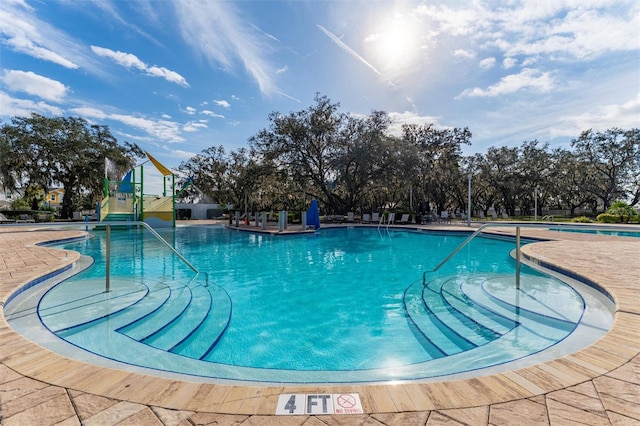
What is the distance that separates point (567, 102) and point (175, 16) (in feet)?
50.5

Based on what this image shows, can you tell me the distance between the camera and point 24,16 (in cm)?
515

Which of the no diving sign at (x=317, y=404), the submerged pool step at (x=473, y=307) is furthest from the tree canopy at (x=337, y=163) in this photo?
the no diving sign at (x=317, y=404)

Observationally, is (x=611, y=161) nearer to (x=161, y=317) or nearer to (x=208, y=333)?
(x=208, y=333)

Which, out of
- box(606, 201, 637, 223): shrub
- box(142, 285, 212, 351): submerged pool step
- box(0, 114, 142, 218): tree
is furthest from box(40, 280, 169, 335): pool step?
box(606, 201, 637, 223): shrub

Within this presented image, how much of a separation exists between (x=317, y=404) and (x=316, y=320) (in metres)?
2.38

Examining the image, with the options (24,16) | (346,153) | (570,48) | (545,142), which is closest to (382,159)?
(346,153)

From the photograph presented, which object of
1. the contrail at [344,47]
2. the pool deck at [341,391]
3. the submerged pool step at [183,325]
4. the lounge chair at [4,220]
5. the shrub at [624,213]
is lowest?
the submerged pool step at [183,325]

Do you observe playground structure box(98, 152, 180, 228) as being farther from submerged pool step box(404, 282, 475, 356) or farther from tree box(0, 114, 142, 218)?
submerged pool step box(404, 282, 475, 356)

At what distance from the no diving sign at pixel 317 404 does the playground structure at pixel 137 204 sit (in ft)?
62.6

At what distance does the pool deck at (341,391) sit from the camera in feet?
4.86

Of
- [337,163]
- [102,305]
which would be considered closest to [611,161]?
[337,163]

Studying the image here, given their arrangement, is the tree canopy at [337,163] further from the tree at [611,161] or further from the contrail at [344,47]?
the contrail at [344,47]

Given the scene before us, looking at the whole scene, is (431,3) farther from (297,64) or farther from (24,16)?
(24,16)

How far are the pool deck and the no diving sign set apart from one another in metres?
0.04
